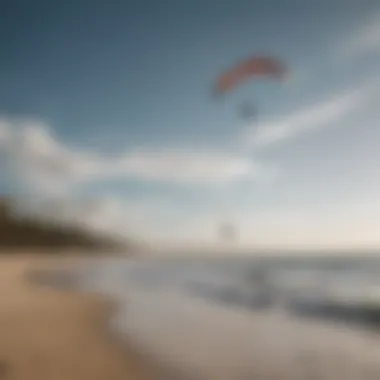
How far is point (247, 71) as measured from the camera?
74.2 inches

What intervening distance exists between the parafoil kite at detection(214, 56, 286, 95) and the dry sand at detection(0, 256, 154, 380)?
3.93 feet

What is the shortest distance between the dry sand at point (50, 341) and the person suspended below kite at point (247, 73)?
1175 mm

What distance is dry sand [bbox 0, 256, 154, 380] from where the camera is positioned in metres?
1.64

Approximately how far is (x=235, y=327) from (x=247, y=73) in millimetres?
1177

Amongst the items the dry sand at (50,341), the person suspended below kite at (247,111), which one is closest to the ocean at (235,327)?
the dry sand at (50,341)

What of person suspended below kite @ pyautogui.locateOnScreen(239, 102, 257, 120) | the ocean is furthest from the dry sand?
person suspended below kite @ pyautogui.locateOnScreen(239, 102, 257, 120)

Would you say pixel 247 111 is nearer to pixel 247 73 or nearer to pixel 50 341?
pixel 247 73

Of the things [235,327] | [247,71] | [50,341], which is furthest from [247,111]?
[50,341]

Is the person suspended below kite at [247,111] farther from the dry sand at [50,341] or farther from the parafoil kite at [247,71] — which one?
the dry sand at [50,341]

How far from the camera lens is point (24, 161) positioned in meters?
1.89

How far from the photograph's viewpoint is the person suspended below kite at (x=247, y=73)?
1.84 meters

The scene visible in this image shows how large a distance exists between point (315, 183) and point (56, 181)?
114 cm

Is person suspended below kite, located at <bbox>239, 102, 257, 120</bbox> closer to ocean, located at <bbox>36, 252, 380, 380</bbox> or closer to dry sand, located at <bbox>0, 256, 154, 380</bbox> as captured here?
ocean, located at <bbox>36, 252, 380, 380</bbox>

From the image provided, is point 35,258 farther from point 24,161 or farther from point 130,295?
point 130,295
